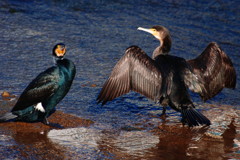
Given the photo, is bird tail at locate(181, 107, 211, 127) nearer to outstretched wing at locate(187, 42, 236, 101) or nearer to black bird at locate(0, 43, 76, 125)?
outstretched wing at locate(187, 42, 236, 101)

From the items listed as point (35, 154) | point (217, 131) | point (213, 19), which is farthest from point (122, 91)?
point (213, 19)

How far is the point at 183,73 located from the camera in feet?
18.5

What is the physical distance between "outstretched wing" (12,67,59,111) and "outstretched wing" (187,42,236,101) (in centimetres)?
190

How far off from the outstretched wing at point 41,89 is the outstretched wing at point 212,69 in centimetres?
190

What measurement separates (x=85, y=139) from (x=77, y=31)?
410cm

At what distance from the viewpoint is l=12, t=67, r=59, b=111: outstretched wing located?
5086 mm

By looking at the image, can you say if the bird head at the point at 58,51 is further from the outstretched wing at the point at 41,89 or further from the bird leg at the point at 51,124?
A: the bird leg at the point at 51,124

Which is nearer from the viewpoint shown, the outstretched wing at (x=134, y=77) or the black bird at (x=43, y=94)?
the black bird at (x=43, y=94)

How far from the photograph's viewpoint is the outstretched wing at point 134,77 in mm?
5500

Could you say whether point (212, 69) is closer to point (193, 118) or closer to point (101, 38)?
point (193, 118)

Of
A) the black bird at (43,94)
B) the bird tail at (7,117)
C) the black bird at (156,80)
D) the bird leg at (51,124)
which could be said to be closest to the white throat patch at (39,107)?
the black bird at (43,94)

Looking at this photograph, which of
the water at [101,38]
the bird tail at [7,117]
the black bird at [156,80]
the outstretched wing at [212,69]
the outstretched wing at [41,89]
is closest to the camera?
the bird tail at [7,117]

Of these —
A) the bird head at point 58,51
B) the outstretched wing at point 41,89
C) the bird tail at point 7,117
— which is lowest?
the bird tail at point 7,117

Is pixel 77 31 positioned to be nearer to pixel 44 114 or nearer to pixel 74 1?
pixel 74 1
